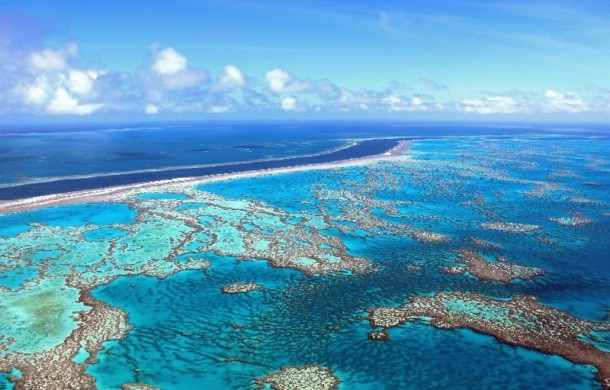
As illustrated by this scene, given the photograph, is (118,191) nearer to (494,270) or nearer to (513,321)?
(494,270)

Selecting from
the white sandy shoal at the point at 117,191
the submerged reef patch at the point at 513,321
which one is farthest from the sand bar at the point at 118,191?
the submerged reef patch at the point at 513,321

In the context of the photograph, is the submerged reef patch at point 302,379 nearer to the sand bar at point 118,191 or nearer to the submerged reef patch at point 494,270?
the submerged reef patch at point 494,270

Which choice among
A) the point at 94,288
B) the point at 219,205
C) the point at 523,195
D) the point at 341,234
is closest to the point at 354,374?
the point at 94,288

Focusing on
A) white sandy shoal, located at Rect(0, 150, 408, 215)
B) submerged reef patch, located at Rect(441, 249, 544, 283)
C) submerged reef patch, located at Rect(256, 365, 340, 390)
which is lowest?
submerged reef patch, located at Rect(256, 365, 340, 390)

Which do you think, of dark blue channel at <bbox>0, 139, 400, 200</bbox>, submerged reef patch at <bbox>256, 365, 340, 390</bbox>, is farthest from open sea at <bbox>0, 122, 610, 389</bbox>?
dark blue channel at <bbox>0, 139, 400, 200</bbox>

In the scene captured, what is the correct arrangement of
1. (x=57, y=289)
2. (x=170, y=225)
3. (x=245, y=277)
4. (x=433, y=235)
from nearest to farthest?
(x=57, y=289), (x=245, y=277), (x=433, y=235), (x=170, y=225)

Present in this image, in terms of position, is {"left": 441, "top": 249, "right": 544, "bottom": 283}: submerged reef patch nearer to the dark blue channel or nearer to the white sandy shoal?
the white sandy shoal

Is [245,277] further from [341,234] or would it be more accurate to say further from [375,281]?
[341,234]

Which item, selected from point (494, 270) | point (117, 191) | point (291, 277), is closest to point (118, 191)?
point (117, 191)

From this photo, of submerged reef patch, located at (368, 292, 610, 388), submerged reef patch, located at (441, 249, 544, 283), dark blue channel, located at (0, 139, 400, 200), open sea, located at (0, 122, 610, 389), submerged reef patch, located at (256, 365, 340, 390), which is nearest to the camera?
submerged reef patch, located at (256, 365, 340, 390)
